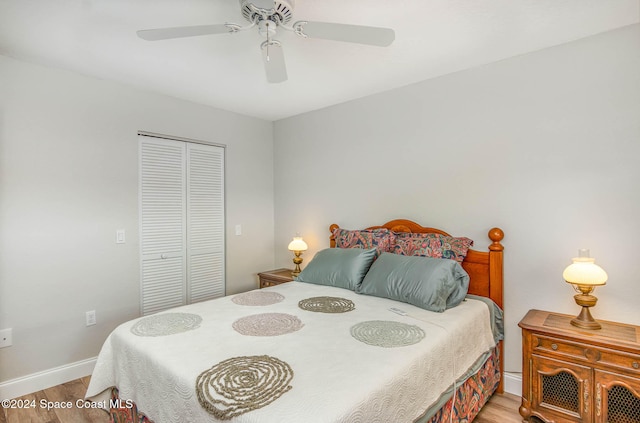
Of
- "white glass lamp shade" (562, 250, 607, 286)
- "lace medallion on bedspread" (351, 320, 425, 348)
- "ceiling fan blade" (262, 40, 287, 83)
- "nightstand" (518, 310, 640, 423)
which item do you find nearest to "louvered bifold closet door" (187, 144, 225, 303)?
"ceiling fan blade" (262, 40, 287, 83)

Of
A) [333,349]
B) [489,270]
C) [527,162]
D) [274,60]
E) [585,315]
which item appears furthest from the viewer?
[489,270]

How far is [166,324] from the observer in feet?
6.30

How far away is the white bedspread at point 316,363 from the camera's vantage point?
3.97 ft

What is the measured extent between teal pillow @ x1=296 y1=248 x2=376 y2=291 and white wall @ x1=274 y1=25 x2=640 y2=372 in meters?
Result: 0.57

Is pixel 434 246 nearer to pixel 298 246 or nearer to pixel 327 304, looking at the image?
Answer: pixel 327 304

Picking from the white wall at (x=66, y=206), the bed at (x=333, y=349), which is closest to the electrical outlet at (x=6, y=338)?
the white wall at (x=66, y=206)

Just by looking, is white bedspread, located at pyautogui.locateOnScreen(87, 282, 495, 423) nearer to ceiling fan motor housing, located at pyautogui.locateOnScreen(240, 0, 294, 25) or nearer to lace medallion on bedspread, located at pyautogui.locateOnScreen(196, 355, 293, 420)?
lace medallion on bedspread, located at pyautogui.locateOnScreen(196, 355, 293, 420)

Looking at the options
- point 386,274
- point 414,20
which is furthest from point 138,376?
point 414,20

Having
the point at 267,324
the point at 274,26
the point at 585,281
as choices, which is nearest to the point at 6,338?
the point at 267,324

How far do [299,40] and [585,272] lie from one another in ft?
7.36

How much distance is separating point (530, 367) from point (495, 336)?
300 mm

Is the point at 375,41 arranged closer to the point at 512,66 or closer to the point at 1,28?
the point at 512,66

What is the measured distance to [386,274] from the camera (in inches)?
96.8

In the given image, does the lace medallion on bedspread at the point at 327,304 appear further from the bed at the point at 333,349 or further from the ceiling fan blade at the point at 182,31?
the ceiling fan blade at the point at 182,31
